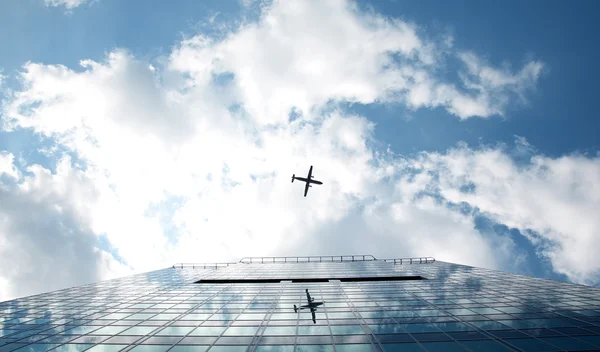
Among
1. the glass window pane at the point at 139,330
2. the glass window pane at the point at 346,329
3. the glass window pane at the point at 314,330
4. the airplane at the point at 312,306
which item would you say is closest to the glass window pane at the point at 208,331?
the glass window pane at the point at 139,330

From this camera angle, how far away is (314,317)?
20.3m

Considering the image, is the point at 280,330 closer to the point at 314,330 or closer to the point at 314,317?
the point at 314,330

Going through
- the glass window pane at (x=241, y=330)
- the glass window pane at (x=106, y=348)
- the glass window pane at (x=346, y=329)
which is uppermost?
the glass window pane at (x=346, y=329)

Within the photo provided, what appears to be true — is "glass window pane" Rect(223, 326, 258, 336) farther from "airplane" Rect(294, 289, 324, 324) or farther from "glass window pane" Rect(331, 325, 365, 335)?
"glass window pane" Rect(331, 325, 365, 335)

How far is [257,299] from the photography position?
2652 centimetres

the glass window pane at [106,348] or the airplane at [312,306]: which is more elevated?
the airplane at [312,306]

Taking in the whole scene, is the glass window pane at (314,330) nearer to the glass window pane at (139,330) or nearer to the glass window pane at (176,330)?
the glass window pane at (176,330)

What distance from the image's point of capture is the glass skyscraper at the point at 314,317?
1622 cm

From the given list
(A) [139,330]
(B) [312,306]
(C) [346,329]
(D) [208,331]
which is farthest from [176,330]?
(C) [346,329]

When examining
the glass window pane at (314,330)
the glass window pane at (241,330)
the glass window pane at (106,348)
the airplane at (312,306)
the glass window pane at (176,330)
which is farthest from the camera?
the airplane at (312,306)

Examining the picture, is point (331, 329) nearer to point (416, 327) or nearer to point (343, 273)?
point (416, 327)

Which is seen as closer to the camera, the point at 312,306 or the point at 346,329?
the point at 346,329

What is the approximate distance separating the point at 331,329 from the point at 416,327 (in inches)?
203

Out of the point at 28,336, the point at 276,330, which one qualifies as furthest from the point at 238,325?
the point at 28,336
